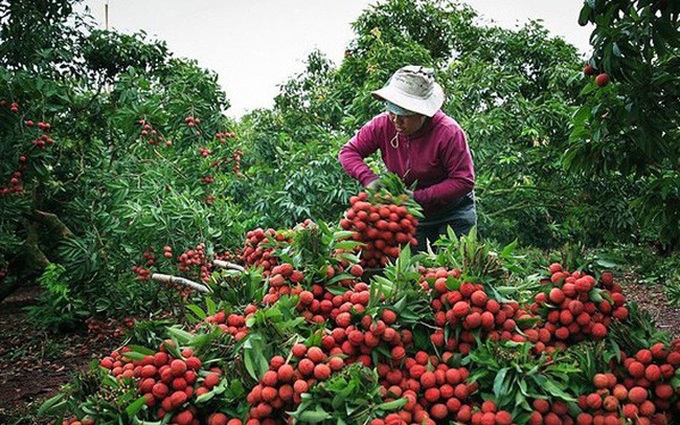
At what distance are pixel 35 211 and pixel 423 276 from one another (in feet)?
14.9

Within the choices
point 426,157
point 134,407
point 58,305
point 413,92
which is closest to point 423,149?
point 426,157

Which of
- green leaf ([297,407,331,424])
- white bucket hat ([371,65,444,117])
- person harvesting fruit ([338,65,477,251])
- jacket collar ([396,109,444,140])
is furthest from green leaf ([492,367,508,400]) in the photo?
jacket collar ([396,109,444,140])

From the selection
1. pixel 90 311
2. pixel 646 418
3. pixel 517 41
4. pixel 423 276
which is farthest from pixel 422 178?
pixel 517 41

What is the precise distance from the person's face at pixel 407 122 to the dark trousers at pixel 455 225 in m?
0.49

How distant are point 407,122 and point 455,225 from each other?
0.59 meters

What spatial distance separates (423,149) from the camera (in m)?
2.73

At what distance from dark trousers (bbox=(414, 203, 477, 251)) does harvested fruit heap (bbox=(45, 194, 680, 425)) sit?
1196 millimetres

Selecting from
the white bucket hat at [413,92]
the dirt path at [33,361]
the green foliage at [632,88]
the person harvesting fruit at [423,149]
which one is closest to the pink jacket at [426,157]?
the person harvesting fruit at [423,149]

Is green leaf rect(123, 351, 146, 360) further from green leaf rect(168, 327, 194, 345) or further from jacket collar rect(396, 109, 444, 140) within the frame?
jacket collar rect(396, 109, 444, 140)

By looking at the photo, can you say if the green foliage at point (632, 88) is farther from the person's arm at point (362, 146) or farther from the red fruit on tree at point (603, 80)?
the person's arm at point (362, 146)

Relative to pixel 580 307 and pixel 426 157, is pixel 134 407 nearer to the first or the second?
pixel 580 307

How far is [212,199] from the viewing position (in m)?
4.64

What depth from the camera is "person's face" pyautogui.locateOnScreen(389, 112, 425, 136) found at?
104 inches

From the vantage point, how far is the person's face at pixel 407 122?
264 centimetres
